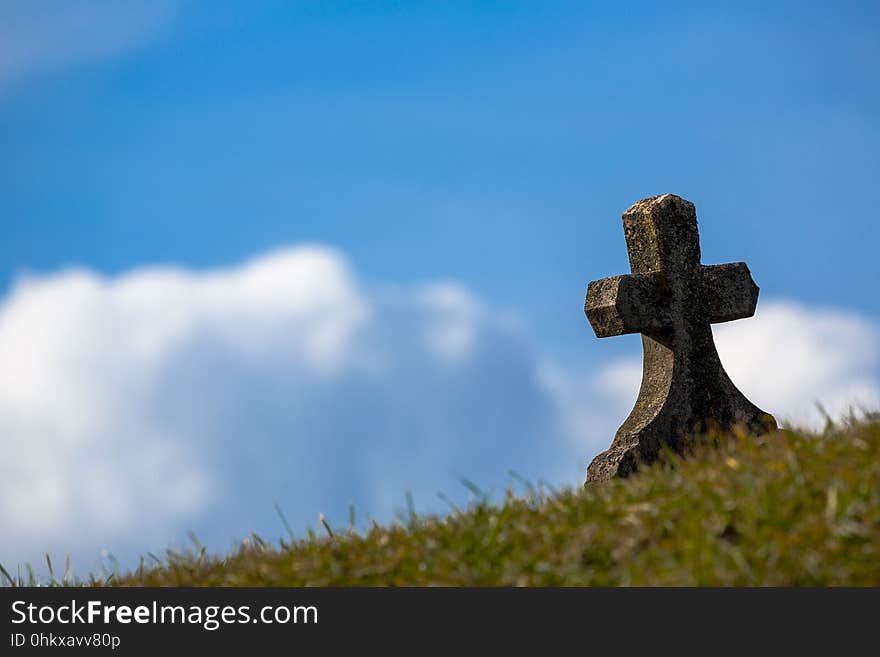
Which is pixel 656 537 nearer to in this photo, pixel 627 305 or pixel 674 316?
pixel 627 305

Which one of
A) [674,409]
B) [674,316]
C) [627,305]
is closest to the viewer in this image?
[627,305]

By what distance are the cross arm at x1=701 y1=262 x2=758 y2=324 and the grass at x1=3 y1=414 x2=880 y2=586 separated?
3.51 metres

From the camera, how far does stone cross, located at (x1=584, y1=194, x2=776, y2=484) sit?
9.38 meters

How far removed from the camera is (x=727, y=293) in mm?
9945

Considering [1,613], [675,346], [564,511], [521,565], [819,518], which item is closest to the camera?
[819,518]

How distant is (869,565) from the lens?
14.8 feet

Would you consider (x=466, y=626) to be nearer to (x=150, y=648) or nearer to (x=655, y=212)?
(x=150, y=648)

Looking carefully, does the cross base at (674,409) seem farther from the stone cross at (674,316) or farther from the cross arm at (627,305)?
the cross arm at (627,305)

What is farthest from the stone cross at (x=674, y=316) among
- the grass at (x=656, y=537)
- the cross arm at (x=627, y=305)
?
the grass at (x=656, y=537)

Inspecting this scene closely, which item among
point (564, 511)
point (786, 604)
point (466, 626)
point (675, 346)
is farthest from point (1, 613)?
point (675, 346)

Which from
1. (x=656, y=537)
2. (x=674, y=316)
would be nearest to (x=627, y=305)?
(x=674, y=316)

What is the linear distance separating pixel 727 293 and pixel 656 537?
5.37 metres

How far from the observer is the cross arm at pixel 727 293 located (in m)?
9.91

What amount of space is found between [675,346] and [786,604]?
214 inches
